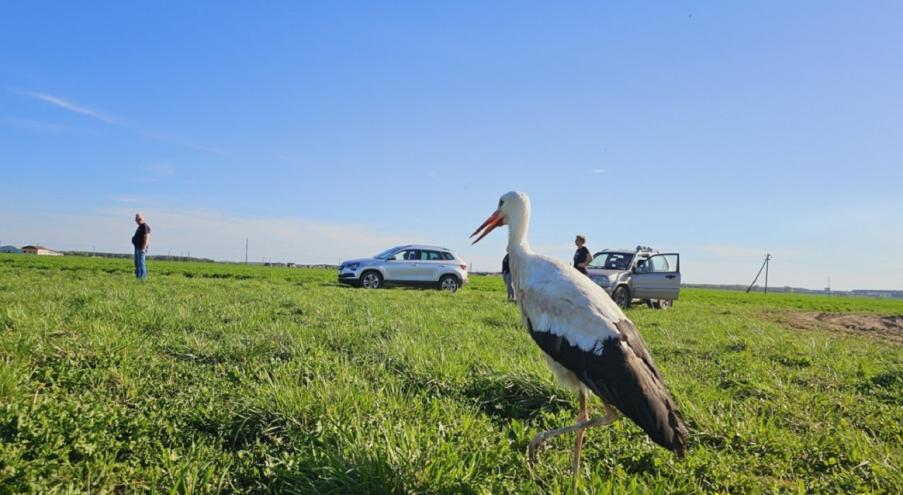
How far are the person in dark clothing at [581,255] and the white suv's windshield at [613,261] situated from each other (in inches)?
165

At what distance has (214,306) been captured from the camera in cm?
840

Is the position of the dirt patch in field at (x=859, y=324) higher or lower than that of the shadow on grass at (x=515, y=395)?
lower

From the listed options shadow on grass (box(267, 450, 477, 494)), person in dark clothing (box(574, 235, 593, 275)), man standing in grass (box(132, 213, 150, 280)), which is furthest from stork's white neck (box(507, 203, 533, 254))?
man standing in grass (box(132, 213, 150, 280))

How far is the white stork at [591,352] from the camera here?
3.00 m

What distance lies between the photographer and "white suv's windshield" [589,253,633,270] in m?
16.3

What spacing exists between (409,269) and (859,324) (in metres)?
15.3

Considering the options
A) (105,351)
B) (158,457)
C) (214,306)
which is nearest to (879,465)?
(158,457)

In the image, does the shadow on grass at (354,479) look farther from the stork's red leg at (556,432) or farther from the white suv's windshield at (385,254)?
the white suv's windshield at (385,254)

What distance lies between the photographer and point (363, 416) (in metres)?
3.46

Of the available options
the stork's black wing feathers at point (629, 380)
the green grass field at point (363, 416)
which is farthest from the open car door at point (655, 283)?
the stork's black wing feathers at point (629, 380)

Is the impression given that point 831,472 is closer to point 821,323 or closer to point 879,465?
point 879,465

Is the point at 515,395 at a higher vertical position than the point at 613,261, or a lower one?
lower

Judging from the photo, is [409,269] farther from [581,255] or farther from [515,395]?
[515,395]

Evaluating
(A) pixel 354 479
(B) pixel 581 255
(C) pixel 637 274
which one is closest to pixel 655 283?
(C) pixel 637 274
